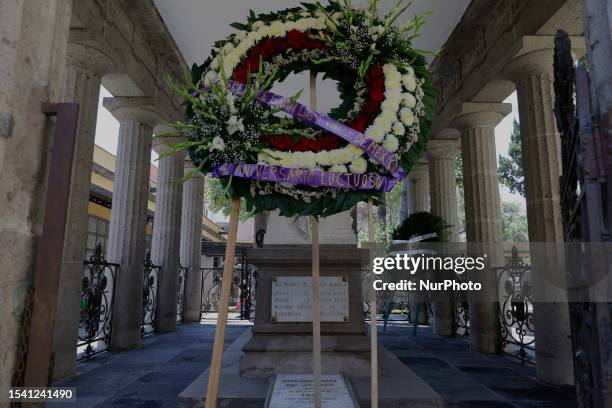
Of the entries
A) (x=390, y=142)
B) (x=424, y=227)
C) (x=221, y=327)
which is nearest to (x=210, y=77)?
(x=390, y=142)

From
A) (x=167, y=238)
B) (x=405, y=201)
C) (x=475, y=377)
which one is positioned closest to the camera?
(x=475, y=377)

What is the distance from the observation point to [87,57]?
5.58 meters

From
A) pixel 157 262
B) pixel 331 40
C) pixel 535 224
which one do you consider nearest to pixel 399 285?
pixel 535 224

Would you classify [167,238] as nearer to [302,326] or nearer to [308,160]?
[302,326]

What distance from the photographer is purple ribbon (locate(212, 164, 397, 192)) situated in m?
2.49

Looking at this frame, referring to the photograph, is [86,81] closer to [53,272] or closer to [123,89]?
[123,89]

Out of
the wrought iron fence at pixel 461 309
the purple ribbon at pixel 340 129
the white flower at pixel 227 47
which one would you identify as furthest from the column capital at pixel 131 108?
the wrought iron fence at pixel 461 309

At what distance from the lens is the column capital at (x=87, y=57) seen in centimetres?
546

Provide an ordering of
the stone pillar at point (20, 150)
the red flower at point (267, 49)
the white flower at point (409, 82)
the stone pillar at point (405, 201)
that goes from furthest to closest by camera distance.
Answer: the stone pillar at point (405, 201) → the red flower at point (267, 49) → the white flower at point (409, 82) → the stone pillar at point (20, 150)

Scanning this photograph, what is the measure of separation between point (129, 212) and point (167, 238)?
1891 mm

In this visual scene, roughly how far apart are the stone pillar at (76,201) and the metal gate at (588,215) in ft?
16.6

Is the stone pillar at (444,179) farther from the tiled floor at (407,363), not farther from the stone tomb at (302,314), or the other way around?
the stone tomb at (302,314)

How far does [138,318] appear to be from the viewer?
7.17 m

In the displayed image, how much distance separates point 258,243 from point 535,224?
3708 mm
